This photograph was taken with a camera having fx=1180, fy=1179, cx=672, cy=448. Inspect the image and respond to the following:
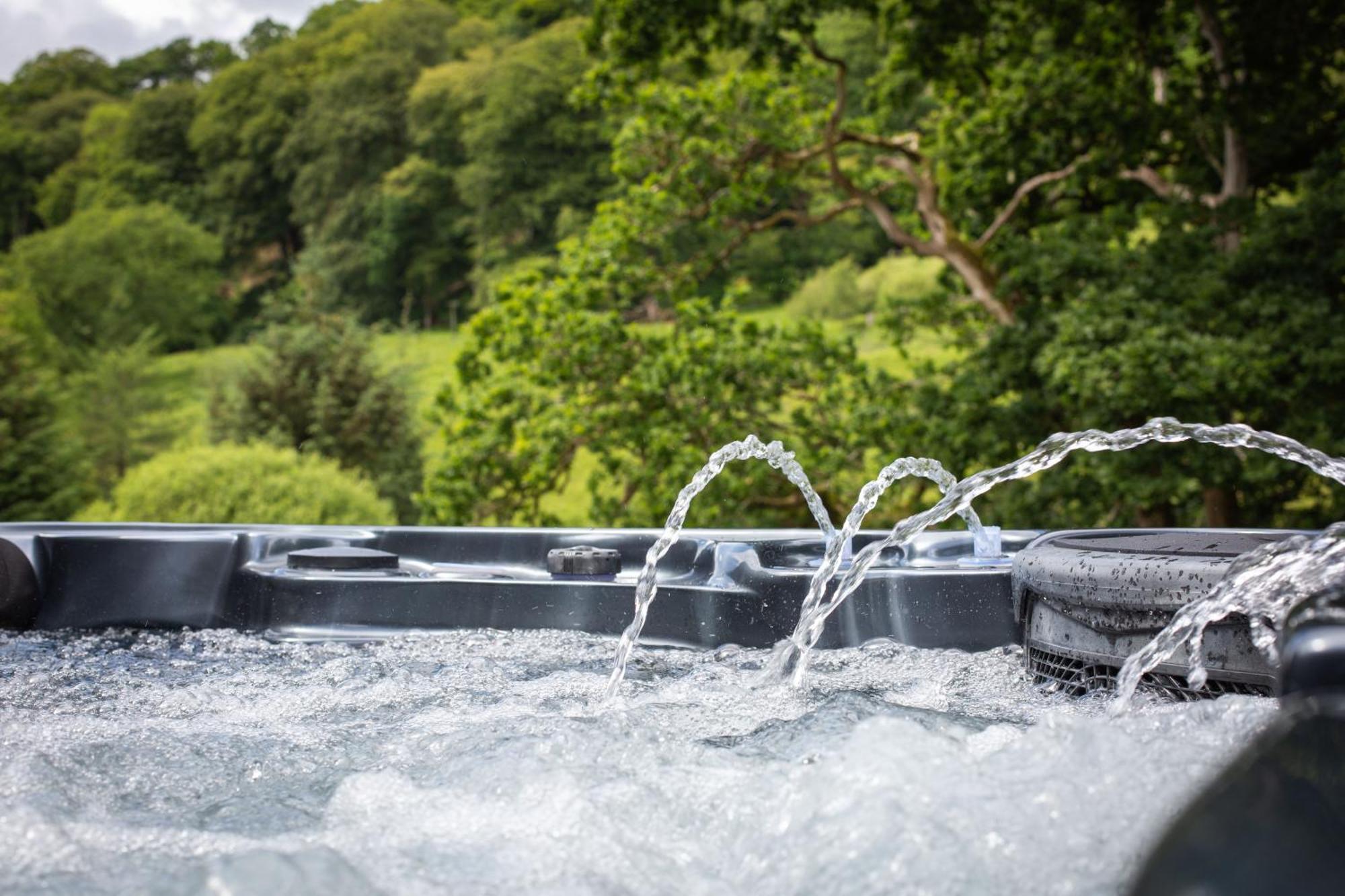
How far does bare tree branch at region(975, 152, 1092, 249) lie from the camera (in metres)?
5.20

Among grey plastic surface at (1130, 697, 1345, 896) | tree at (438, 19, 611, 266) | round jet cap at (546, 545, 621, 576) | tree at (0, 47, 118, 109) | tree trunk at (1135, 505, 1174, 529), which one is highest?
tree at (0, 47, 118, 109)

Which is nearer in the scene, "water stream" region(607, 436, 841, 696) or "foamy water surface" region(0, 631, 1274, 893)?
"foamy water surface" region(0, 631, 1274, 893)

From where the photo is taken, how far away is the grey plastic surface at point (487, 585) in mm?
1892

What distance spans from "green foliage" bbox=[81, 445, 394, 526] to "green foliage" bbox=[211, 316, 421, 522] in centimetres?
230

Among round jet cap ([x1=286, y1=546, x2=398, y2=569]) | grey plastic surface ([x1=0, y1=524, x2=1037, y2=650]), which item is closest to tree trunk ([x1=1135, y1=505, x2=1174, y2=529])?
grey plastic surface ([x1=0, y1=524, x2=1037, y2=650])

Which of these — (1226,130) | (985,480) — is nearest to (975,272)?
(1226,130)

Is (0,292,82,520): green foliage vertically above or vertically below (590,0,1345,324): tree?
below

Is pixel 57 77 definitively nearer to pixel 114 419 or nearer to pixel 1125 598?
pixel 114 419

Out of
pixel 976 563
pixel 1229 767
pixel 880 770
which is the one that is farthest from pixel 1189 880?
pixel 976 563

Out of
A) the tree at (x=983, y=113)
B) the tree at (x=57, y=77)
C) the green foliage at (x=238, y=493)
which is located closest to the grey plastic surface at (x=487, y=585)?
the tree at (x=983, y=113)

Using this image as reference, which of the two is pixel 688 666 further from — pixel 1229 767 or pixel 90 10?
pixel 90 10

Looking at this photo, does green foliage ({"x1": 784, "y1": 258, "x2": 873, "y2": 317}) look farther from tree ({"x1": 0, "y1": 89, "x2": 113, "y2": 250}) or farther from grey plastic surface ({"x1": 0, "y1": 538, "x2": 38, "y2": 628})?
tree ({"x1": 0, "y1": 89, "x2": 113, "y2": 250})

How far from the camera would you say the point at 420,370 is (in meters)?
10.7

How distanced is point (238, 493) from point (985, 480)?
16.9 feet
